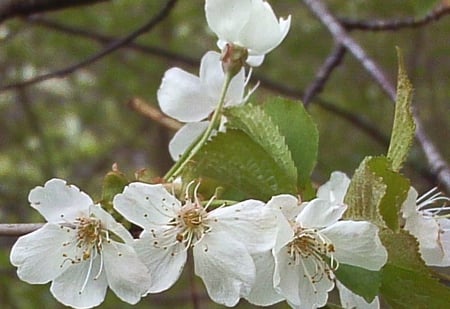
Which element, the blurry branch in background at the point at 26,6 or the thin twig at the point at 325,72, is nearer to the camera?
the blurry branch in background at the point at 26,6

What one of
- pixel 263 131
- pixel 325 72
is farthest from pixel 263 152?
pixel 325 72

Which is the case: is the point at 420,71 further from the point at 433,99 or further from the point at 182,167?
the point at 182,167

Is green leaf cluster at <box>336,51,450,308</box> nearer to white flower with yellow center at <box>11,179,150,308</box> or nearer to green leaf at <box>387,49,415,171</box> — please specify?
green leaf at <box>387,49,415,171</box>

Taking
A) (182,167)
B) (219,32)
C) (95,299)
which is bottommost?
(95,299)

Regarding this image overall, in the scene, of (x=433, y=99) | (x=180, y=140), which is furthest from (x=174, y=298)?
(x=180, y=140)

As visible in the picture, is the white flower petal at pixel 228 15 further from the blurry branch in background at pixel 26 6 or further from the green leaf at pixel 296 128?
the blurry branch in background at pixel 26 6

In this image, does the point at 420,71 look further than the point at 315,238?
Yes

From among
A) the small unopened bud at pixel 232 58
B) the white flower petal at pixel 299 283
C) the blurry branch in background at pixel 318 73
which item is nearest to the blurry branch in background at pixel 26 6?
the blurry branch in background at pixel 318 73

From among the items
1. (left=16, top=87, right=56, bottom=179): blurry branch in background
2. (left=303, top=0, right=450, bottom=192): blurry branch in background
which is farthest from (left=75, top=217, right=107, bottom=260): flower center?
(left=16, top=87, right=56, bottom=179): blurry branch in background
